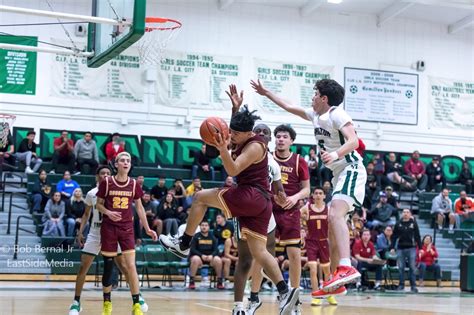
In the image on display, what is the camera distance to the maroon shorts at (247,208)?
747 cm

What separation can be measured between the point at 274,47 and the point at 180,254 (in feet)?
60.4

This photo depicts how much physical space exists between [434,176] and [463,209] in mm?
2027

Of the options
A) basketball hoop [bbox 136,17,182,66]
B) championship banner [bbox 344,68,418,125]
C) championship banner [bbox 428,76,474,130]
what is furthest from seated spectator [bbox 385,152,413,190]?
basketball hoop [bbox 136,17,182,66]

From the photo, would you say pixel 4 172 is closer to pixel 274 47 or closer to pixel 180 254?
pixel 274 47

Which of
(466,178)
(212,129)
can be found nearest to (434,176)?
(466,178)

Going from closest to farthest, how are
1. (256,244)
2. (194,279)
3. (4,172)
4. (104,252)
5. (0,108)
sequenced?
(256,244) → (104,252) → (194,279) → (4,172) → (0,108)

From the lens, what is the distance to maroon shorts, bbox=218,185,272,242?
24.5ft

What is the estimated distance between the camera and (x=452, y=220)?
23125mm

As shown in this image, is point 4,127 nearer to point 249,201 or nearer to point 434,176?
point 434,176

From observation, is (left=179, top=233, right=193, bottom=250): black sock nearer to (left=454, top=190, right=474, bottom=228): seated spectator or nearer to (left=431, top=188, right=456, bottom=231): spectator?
(left=431, top=188, right=456, bottom=231): spectator

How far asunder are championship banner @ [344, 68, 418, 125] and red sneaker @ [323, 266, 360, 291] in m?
18.9

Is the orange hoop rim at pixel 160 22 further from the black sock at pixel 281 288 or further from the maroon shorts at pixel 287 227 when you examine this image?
the black sock at pixel 281 288

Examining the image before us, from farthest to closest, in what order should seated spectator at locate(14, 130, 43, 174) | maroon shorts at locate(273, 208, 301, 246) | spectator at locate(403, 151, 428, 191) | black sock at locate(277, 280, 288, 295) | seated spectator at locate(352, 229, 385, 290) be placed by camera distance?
spectator at locate(403, 151, 428, 191)
seated spectator at locate(14, 130, 43, 174)
seated spectator at locate(352, 229, 385, 290)
maroon shorts at locate(273, 208, 301, 246)
black sock at locate(277, 280, 288, 295)

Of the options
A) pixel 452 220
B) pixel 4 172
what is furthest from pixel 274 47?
pixel 4 172
